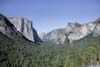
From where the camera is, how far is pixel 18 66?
520ft

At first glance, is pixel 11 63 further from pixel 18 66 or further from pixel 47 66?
pixel 47 66

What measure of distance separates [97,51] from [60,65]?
939 inches

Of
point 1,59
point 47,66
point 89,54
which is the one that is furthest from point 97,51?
point 1,59

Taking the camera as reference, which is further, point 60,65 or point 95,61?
point 60,65

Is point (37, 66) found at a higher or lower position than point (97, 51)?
lower

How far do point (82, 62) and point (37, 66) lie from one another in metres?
31.4

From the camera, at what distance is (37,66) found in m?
153

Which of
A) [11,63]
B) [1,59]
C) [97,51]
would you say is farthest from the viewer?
[1,59]

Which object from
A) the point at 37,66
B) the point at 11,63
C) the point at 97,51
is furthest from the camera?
the point at 11,63

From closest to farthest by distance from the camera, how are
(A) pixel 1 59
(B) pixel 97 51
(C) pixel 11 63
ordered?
(B) pixel 97 51, (C) pixel 11 63, (A) pixel 1 59

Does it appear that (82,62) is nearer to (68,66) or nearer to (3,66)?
(68,66)

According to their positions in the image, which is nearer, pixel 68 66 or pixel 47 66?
pixel 68 66

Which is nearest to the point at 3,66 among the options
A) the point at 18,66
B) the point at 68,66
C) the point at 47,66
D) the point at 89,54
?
the point at 18,66

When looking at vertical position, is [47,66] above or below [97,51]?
below
